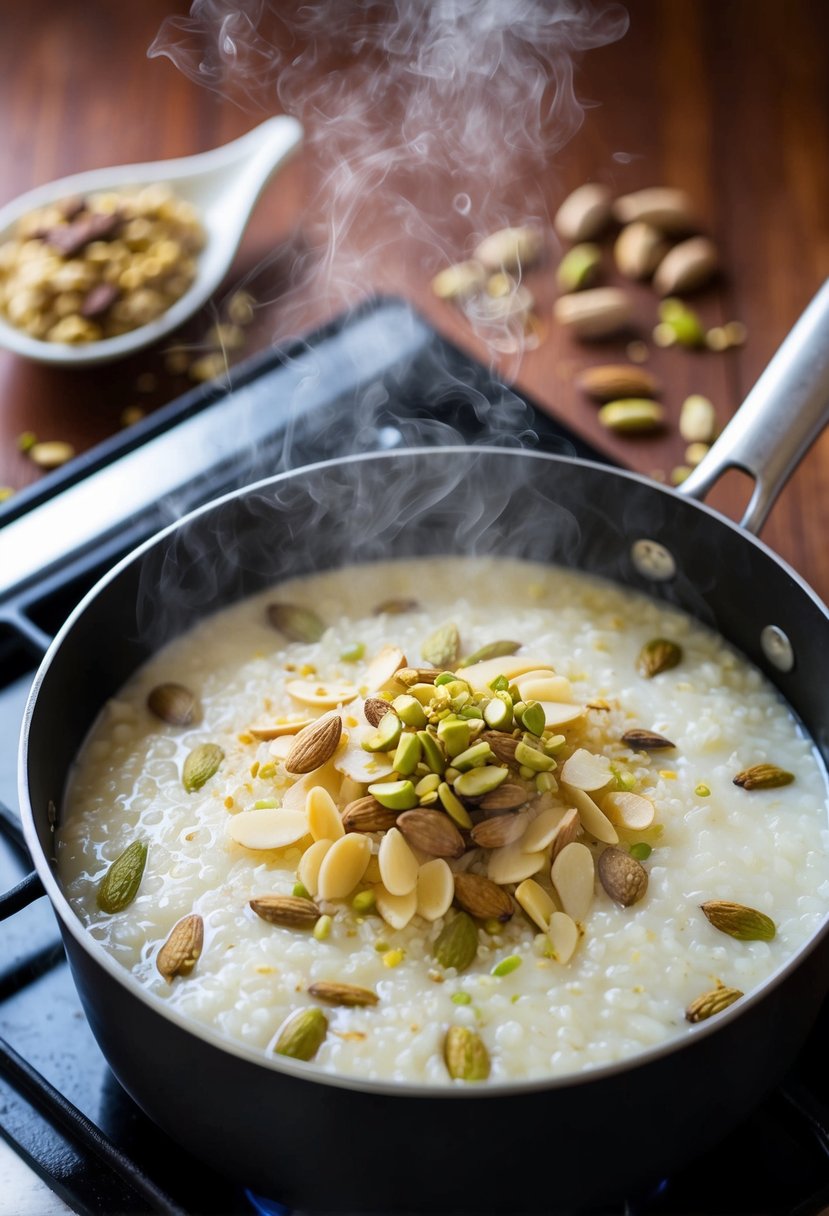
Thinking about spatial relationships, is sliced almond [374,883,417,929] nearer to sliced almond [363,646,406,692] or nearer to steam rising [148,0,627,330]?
sliced almond [363,646,406,692]

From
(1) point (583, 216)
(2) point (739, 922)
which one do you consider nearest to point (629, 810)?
(2) point (739, 922)

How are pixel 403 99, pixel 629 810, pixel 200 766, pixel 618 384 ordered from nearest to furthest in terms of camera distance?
1. pixel 629 810
2. pixel 200 766
3. pixel 618 384
4. pixel 403 99

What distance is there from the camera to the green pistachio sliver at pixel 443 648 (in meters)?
1.61

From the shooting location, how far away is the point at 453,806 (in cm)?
129

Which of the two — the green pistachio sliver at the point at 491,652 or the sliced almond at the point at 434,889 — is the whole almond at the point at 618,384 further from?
the sliced almond at the point at 434,889

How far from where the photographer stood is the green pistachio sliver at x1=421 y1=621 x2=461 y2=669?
1611mm

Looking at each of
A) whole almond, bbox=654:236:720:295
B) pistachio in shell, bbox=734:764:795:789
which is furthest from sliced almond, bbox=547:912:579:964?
whole almond, bbox=654:236:720:295

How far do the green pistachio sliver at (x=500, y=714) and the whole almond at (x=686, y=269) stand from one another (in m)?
1.35

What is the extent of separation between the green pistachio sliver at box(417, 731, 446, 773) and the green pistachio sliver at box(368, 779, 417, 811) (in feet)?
0.10

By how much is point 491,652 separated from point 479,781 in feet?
1.14

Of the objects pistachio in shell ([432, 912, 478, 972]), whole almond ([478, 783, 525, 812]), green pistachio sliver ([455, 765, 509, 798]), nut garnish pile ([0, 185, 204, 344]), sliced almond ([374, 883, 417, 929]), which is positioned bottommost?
pistachio in shell ([432, 912, 478, 972])

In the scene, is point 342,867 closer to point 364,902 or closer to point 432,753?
point 364,902

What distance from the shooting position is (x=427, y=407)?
209cm

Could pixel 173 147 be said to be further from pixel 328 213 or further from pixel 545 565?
pixel 545 565
